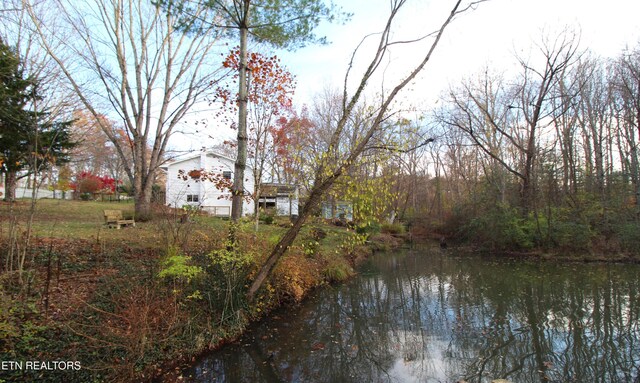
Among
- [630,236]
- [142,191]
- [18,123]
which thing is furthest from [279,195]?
[630,236]

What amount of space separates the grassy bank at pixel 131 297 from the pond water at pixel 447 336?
21.7 inches

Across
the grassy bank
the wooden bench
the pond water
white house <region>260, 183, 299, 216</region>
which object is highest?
white house <region>260, 183, 299, 216</region>

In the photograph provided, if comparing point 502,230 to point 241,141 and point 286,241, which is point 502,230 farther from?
point 241,141

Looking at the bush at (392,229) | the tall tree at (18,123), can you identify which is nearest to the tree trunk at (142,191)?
the tall tree at (18,123)

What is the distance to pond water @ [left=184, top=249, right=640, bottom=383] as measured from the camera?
5.24 metres

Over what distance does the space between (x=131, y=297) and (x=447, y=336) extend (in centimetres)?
577

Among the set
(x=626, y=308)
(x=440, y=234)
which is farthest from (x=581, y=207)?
(x=626, y=308)

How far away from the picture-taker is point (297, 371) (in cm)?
532

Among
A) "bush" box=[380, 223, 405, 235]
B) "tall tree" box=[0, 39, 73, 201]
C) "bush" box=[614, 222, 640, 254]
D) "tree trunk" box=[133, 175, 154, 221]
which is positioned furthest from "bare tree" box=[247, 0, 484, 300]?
"bush" box=[380, 223, 405, 235]

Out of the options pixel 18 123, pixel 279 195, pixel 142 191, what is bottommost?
pixel 279 195

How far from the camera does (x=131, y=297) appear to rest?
16.6 ft

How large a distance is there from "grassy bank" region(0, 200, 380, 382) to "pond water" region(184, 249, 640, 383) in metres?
0.55

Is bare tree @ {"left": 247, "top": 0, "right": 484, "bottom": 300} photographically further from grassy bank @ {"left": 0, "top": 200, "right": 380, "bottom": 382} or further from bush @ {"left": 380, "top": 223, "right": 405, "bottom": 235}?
bush @ {"left": 380, "top": 223, "right": 405, "bottom": 235}

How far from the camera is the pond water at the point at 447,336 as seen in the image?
17.2 feet
